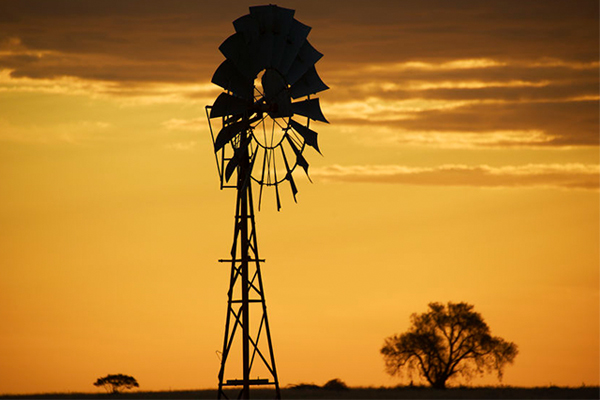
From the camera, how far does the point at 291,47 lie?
40344 millimetres

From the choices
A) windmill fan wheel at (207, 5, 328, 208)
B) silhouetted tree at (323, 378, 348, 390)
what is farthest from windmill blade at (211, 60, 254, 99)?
silhouetted tree at (323, 378, 348, 390)

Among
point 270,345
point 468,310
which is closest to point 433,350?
point 468,310

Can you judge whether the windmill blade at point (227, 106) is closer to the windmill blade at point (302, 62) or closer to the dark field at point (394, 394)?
the windmill blade at point (302, 62)

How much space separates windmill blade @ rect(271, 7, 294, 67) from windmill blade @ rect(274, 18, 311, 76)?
11 centimetres

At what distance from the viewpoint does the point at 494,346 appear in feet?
252

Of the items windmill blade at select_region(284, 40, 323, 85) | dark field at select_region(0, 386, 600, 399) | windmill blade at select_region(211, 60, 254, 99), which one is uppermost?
windmill blade at select_region(284, 40, 323, 85)

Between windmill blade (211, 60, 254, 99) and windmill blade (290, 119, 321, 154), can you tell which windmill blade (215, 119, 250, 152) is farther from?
windmill blade (290, 119, 321, 154)

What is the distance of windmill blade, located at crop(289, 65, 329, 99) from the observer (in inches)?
1599

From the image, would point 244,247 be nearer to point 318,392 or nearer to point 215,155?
point 215,155

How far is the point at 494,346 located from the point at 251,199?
41.0 meters

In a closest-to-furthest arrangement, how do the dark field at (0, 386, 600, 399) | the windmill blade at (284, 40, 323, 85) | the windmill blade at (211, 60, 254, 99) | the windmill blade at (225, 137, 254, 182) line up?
the windmill blade at (211, 60, 254, 99) → the windmill blade at (225, 137, 254, 182) → the windmill blade at (284, 40, 323, 85) → the dark field at (0, 386, 600, 399)

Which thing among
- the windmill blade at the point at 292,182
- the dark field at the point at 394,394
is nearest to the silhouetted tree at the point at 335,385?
the dark field at the point at 394,394

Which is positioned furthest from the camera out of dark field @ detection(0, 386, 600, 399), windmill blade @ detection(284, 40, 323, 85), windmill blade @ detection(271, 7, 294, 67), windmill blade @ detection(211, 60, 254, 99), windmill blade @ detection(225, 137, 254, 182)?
dark field @ detection(0, 386, 600, 399)

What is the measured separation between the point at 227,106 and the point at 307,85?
3.11m
